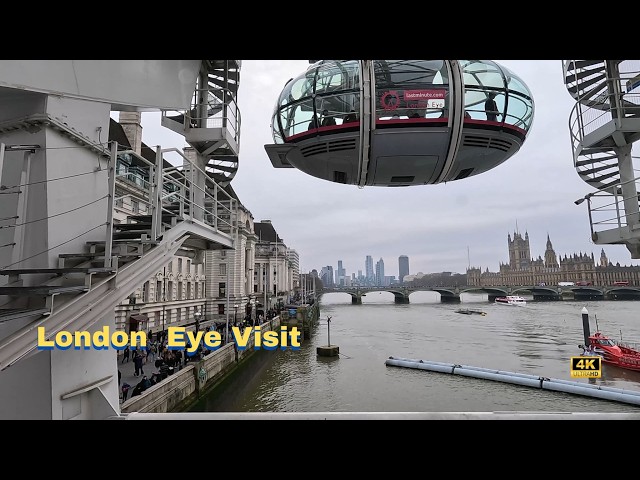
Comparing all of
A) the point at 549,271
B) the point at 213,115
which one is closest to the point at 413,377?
the point at 213,115

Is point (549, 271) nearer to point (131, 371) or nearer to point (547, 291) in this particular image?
point (547, 291)

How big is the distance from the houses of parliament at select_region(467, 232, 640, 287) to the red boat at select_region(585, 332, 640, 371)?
246 feet

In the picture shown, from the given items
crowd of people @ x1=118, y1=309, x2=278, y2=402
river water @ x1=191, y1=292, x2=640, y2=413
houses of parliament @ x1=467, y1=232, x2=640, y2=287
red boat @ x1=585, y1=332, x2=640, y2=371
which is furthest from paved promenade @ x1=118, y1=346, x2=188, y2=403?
houses of parliament @ x1=467, y1=232, x2=640, y2=287

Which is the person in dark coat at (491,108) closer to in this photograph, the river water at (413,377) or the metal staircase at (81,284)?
the metal staircase at (81,284)

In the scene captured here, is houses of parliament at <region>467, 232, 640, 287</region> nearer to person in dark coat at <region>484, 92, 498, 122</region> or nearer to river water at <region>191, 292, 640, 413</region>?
river water at <region>191, 292, 640, 413</region>

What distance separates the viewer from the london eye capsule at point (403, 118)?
4199 millimetres

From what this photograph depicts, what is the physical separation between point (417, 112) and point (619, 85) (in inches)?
221

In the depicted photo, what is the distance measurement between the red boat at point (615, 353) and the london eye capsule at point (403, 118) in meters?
23.3

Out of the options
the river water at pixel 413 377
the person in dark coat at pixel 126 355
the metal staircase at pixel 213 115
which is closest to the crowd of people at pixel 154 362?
the person in dark coat at pixel 126 355

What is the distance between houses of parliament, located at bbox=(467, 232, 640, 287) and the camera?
293ft

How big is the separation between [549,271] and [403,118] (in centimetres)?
11333

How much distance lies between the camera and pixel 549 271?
327 ft
